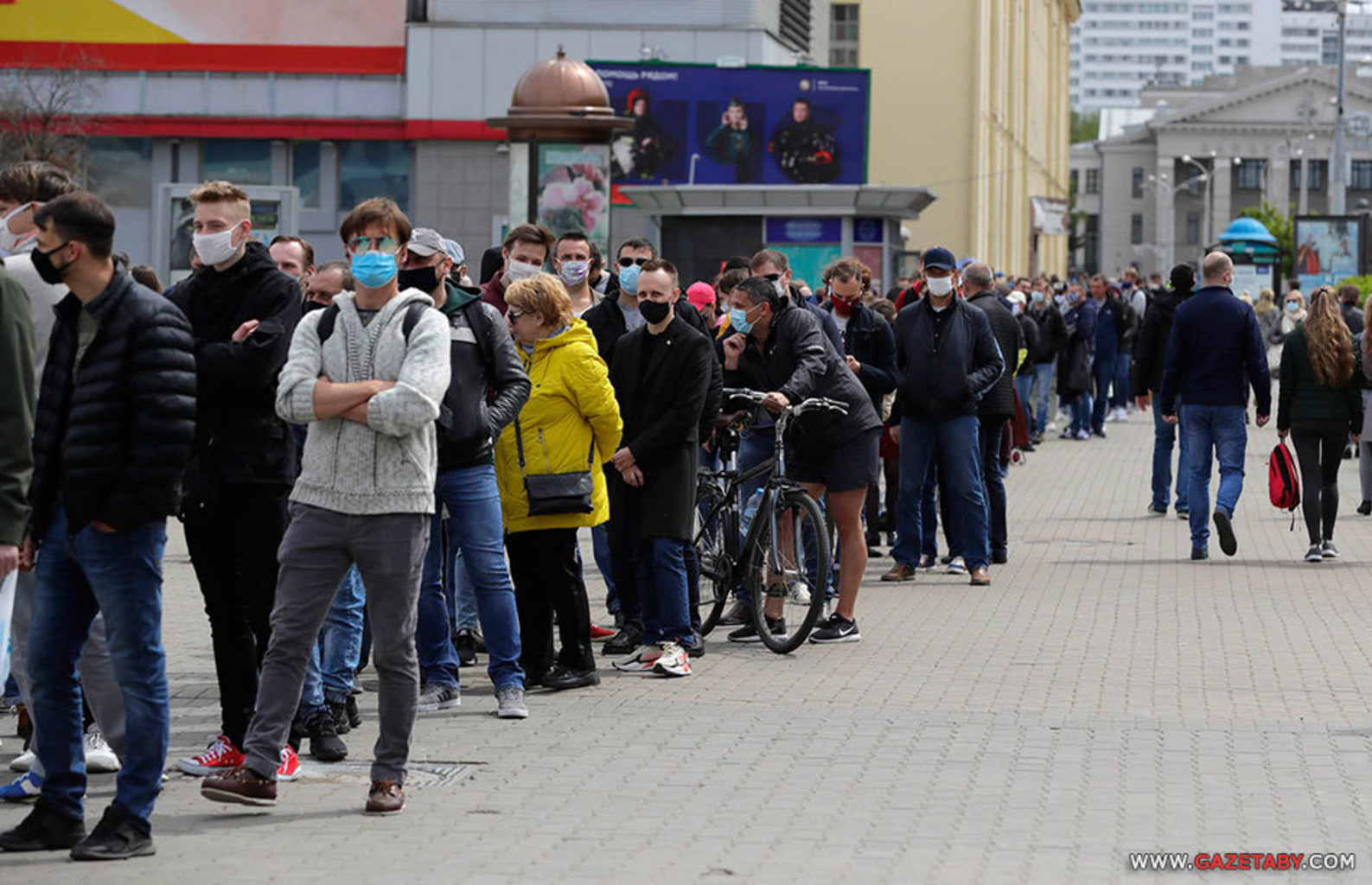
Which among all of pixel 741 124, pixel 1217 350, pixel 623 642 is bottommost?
pixel 623 642

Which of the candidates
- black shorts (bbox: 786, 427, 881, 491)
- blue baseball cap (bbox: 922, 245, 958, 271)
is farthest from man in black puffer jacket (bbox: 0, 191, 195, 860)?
blue baseball cap (bbox: 922, 245, 958, 271)

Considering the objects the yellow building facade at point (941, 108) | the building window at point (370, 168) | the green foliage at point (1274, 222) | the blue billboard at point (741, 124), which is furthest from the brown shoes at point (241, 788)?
the green foliage at point (1274, 222)

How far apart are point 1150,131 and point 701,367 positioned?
456 feet

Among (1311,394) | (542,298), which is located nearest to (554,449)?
(542,298)

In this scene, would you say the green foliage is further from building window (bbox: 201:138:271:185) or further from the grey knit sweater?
the grey knit sweater

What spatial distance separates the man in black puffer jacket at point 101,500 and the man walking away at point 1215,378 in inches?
389

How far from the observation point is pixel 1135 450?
88.9ft

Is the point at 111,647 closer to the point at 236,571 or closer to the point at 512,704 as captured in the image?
the point at 236,571

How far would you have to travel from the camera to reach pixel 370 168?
170 ft

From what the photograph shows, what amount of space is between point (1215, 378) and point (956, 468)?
2444 mm

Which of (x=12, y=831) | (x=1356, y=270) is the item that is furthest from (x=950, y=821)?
(x=1356, y=270)

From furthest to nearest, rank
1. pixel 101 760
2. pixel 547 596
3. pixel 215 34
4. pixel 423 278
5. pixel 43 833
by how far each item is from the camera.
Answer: pixel 215 34, pixel 547 596, pixel 423 278, pixel 101 760, pixel 43 833

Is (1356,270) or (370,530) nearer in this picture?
(370,530)

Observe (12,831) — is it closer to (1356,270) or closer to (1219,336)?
(1219,336)
